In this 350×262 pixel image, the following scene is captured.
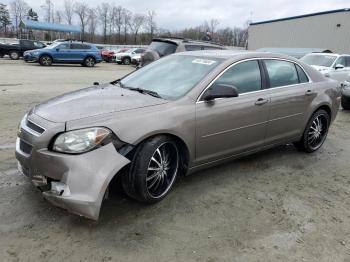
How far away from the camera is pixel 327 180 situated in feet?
15.6

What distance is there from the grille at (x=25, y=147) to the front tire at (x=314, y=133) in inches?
153

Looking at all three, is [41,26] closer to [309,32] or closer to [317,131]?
[309,32]

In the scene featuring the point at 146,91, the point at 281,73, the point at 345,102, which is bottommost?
the point at 345,102

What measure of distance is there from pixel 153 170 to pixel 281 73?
8.19 ft

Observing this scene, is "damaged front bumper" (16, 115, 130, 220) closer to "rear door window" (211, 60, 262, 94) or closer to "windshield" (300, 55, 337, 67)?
"rear door window" (211, 60, 262, 94)

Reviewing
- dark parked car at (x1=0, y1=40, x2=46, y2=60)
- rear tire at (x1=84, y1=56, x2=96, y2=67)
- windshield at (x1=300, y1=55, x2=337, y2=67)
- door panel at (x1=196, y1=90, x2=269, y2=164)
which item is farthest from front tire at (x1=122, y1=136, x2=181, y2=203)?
dark parked car at (x1=0, y1=40, x2=46, y2=60)

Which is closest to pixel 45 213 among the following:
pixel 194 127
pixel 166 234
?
pixel 166 234

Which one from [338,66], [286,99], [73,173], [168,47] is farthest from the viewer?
[338,66]

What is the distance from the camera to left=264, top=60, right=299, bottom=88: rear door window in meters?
4.93

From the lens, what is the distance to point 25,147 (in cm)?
346

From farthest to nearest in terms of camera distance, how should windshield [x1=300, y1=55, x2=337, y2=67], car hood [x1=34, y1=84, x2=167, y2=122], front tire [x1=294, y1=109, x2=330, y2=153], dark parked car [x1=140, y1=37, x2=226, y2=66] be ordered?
windshield [x1=300, y1=55, x2=337, y2=67], dark parked car [x1=140, y1=37, x2=226, y2=66], front tire [x1=294, y1=109, x2=330, y2=153], car hood [x1=34, y1=84, x2=167, y2=122]

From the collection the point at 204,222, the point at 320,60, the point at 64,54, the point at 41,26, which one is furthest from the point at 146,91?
the point at 41,26

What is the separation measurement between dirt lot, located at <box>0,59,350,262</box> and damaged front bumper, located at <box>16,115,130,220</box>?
1.06 feet

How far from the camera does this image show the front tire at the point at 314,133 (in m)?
5.57
